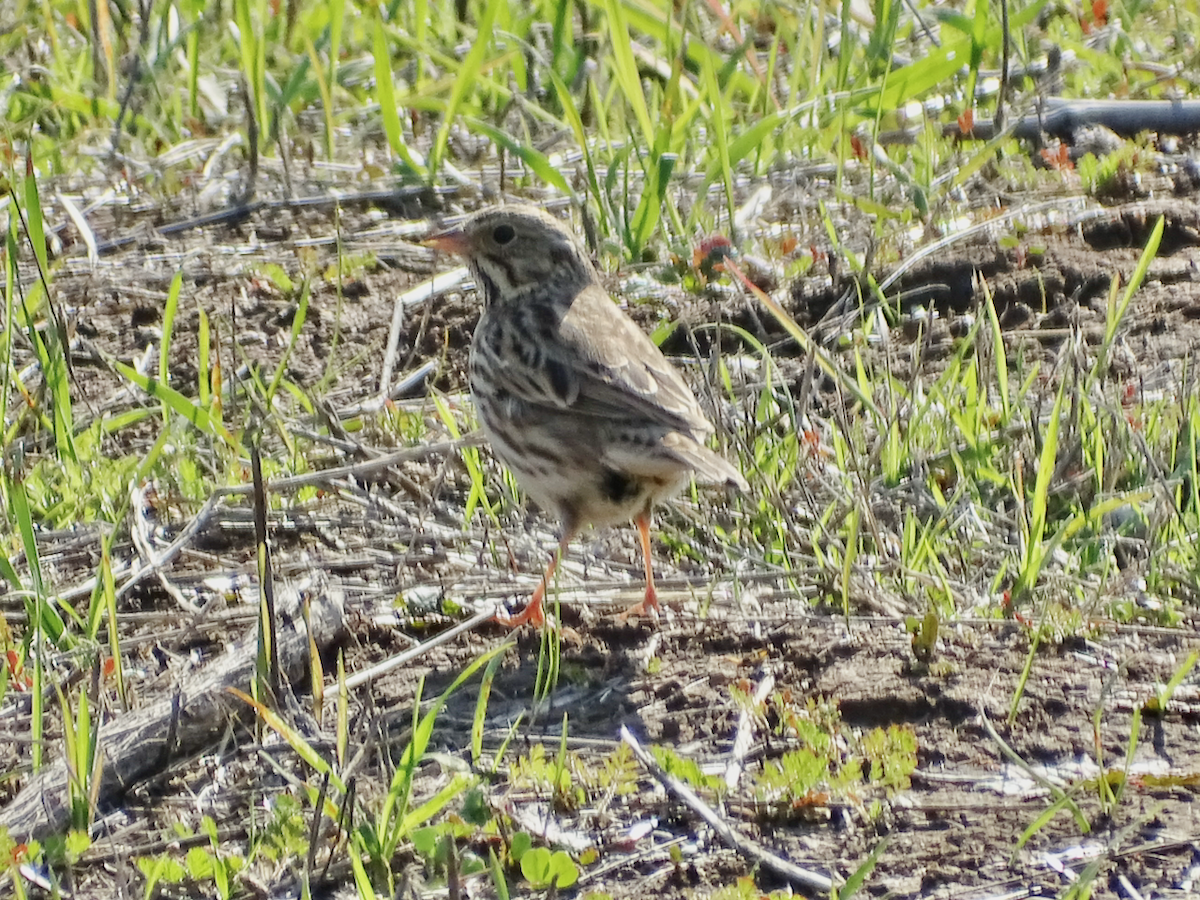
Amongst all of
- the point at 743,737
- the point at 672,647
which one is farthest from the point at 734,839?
the point at 672,647

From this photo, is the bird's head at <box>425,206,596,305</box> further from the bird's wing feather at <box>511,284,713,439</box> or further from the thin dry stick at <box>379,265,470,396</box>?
the thin dry stick at <box>379,265,470,396</box>

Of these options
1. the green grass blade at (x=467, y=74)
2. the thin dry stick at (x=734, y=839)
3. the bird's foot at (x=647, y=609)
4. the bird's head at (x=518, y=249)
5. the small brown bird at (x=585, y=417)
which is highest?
the green grass blade at (x=467, y=74)

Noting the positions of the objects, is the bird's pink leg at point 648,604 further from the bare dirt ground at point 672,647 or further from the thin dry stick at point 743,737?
the thin dry stick at point 743,737

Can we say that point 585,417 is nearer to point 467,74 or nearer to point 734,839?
point 734,839

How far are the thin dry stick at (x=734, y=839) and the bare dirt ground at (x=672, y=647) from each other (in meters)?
0.02

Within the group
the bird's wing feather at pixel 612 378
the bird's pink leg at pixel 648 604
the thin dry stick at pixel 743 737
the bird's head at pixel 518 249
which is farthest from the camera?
the bird's head at pixel 518 249

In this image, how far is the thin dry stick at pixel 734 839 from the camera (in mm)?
3479

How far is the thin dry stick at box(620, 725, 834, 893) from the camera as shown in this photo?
3479mm

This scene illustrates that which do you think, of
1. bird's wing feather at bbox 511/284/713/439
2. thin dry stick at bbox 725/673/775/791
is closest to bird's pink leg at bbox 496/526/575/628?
bird's wing feather at bbox 511/284/713/439

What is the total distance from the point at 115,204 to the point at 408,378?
6.79ft

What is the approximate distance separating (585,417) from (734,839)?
1755mm

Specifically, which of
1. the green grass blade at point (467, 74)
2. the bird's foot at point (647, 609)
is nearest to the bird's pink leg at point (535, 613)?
the bird's foot at point (647, 609)

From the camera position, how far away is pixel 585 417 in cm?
505

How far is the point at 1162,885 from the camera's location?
3.35m
